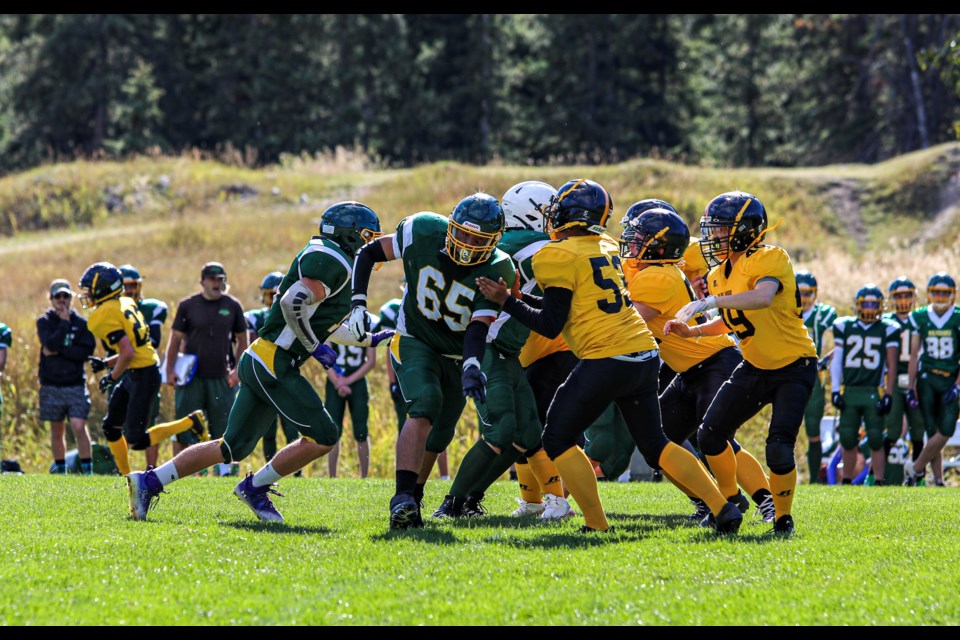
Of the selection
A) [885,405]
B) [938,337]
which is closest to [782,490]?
[885,405]

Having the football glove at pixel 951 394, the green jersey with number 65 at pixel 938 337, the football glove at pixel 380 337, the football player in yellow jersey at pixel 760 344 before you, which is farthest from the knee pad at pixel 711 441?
the green jersey with number 65 at pixel 938 337

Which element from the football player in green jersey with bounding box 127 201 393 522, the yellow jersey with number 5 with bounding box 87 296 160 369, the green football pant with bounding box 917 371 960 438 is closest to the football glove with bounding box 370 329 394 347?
the football player in green jersey with bounding box 127 201 393 522

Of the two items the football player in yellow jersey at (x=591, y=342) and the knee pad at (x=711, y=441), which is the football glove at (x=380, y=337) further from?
the knee pad at (x=711, y=441)

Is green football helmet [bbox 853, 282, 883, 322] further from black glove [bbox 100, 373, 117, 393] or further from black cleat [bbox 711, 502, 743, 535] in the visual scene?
black glove [bbox 100, 373, 117, 393]

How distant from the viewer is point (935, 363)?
1209 centimetres

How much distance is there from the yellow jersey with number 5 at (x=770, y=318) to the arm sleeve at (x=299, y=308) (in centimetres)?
240

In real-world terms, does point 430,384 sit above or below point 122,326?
below

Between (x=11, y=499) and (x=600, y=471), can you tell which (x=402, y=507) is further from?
(x=600, y=471)

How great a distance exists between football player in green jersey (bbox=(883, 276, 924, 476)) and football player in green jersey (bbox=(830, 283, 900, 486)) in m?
0.15

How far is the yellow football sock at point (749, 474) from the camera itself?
7.46 metres

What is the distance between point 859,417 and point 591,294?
6.73 metres

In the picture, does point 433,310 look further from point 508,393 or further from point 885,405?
point 885,405

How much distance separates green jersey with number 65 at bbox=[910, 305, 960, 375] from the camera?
12039 mm
